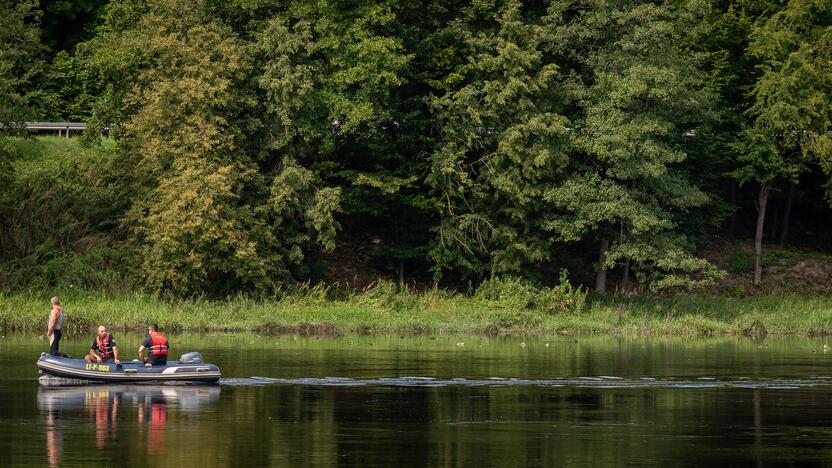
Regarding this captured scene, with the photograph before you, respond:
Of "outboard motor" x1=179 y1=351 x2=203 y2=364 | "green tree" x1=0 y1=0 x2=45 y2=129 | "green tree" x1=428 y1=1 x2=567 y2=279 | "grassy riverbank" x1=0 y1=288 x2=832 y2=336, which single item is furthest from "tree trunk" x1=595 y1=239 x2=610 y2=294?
"outboard motor" x1=179 y1=351 x2=203 y2=364

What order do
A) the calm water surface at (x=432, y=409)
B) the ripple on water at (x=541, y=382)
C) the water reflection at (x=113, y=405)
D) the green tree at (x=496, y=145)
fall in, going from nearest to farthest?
the calm water surface at (x=432, y=409), the water reflection at (x=113, y=405), the ripple on water at (x=541, y=382), the green tree at (x=496, y=145)

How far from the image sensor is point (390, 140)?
69750mm

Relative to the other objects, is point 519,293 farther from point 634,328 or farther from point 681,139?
point 681,139

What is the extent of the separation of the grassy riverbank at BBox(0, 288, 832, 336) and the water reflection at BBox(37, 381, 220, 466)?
16.6 metres

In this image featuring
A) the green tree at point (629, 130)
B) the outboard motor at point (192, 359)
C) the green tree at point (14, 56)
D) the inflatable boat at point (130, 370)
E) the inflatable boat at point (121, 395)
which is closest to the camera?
the inflatable boat at point (121, 395)

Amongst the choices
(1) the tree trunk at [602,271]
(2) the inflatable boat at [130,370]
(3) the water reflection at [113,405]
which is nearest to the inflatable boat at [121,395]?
(3) the water reflection at [113,405]

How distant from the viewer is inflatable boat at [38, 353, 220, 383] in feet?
128

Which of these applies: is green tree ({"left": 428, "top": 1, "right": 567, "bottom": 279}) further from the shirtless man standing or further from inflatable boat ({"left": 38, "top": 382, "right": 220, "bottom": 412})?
inflatable boat ({"left": 38, "top": 382, "right": 220, "bottom": 412})

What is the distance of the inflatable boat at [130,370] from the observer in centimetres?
3894

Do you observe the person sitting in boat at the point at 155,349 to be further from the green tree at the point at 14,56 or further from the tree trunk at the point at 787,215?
the tree trunk at the point at 787,215

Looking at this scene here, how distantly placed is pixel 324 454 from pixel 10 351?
2283 cm

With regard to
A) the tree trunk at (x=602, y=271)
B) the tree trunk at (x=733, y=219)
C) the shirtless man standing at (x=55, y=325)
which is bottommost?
the shirtless man standing at (x=55, y=325)

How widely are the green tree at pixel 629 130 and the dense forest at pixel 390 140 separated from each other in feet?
0.45

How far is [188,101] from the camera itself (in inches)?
2436
